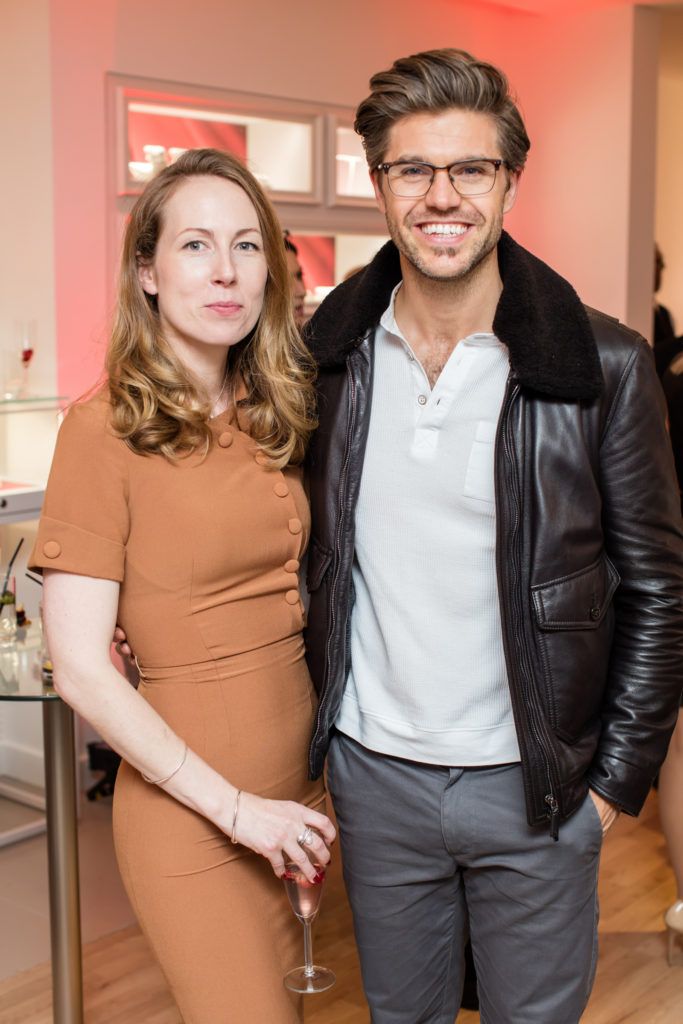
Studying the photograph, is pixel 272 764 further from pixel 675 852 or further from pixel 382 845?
pixel 675 852

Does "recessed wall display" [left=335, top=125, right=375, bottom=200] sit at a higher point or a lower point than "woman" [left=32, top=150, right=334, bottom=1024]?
higher

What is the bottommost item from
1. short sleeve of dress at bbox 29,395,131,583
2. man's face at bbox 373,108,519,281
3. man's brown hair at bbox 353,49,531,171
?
short sleeve of dress at bbox 29,395,131,583

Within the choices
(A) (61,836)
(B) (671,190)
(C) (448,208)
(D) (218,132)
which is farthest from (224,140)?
(B) (671,190)

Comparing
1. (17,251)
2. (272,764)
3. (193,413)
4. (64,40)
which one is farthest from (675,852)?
(64,40)

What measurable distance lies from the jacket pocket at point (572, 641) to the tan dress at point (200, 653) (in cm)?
42

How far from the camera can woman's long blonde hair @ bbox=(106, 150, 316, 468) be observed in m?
1.79

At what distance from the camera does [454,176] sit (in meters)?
1.82

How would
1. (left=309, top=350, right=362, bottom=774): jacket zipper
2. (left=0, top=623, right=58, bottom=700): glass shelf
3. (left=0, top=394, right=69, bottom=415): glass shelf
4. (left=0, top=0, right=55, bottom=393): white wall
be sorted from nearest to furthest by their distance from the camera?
(left=309, top=350, right=362, bottom=774): jacket zipper
(left=0, top=623, right=58, bottom=700): glass shelf
(left=0, top=394, right=69, bottom=415): glass shelf
(left=0, top=0, right=55, bottom=393): white wall

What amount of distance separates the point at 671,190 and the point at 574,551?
7.83m

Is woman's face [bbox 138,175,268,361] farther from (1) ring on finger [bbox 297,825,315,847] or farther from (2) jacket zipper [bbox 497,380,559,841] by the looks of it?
(1) ring on finger [bbox 297,825,315,847]

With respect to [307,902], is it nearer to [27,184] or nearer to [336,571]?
[336,571]

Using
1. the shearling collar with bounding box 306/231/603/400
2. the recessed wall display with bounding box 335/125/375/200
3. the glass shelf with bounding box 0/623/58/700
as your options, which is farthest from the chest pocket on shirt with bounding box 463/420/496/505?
the recessed wall display with bounding box 335/125/375/200

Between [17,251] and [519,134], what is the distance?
9.56 ft

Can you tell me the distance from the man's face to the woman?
0.25 meters
